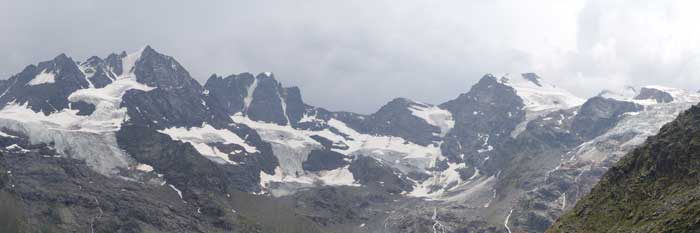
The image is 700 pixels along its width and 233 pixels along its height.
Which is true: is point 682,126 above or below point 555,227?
above

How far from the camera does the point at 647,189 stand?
179 m

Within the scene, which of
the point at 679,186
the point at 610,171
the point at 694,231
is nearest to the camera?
the point at 694,231

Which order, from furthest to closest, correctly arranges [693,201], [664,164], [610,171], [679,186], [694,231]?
[610,171] < [664,164] < [679,186] < [693,201] < [694,231]

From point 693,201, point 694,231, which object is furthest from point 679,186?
point 694,231

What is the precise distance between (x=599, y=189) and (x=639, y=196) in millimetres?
16499

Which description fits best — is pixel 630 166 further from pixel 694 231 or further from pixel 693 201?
pixel 694 231

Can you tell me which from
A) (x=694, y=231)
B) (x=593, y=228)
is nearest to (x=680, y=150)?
(x=593, y=228)

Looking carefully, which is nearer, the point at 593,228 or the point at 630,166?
the point at 593,228

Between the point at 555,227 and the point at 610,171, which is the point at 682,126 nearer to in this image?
the point at 610,171

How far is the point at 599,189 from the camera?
19325 centimetres

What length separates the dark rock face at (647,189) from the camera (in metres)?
161

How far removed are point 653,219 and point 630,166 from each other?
37061mm

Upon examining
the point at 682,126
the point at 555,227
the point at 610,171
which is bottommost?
the point at 555,227

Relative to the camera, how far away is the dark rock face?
528 ft
